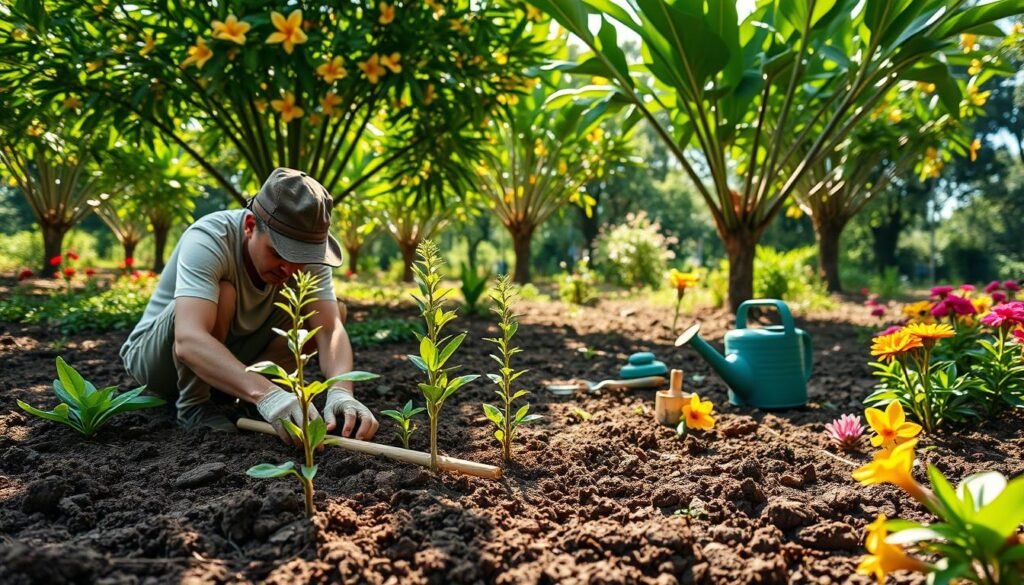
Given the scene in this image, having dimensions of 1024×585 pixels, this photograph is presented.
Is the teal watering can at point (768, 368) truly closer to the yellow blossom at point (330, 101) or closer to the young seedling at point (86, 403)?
the young seedling at point (86, 403)

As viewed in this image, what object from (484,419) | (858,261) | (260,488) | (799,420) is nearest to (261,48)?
(484,419)

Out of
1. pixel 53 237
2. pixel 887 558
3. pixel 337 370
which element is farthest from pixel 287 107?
pixel 53 237

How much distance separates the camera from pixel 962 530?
0.94 metres

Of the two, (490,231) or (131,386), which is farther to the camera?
(490,231)

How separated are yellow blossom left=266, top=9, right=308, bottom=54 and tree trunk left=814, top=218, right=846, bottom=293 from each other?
6430mm

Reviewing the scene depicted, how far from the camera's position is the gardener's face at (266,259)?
1995 millimetres

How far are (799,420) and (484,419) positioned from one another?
1.17 metres

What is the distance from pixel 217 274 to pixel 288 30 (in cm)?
201

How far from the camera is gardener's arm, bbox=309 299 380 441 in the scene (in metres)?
1.81

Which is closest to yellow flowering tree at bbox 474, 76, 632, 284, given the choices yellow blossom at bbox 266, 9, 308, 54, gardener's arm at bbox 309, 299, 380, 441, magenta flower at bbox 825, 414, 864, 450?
yellow blossom at bbox 266, 9, 308, 54

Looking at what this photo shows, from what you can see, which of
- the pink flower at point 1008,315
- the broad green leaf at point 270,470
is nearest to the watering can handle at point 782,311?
the pink flower at point 1008,315

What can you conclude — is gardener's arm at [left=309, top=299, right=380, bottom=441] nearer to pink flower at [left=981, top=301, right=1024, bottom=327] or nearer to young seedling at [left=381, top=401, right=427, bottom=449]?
young seedling at [left=381, top=401, right=427, bottom=449]

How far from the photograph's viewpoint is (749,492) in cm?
156

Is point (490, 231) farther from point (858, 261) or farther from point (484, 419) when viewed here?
point (484, 419)
